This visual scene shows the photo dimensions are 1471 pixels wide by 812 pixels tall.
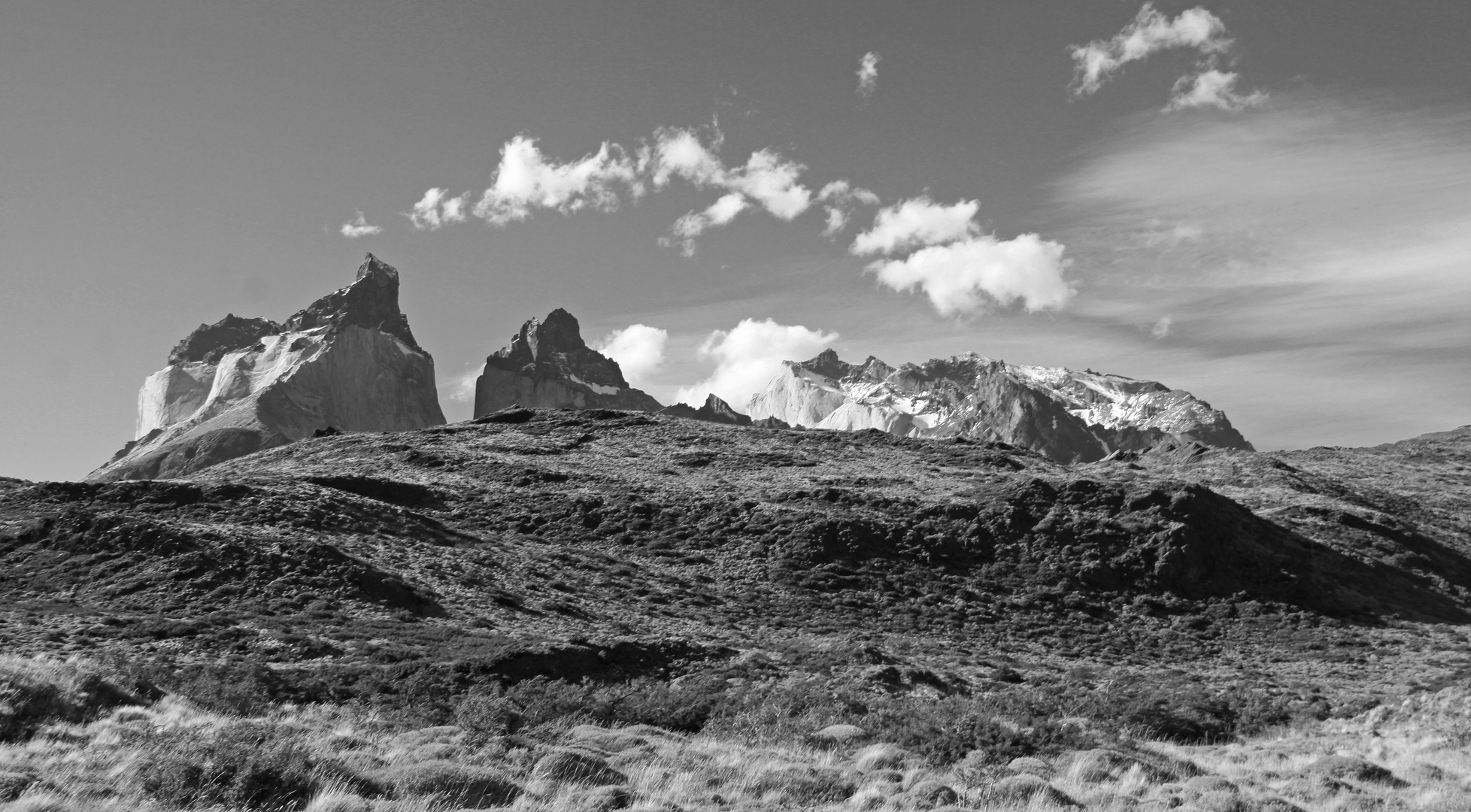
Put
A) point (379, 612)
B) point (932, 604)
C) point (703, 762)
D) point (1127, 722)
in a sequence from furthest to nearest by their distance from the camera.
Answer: point (932, 604)
point (379, 612)
point (1127, 722)
point (703, 762)

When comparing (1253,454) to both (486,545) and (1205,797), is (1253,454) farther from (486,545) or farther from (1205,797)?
(1205,797)

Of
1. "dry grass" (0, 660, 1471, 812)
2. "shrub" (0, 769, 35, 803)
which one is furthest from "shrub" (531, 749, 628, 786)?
"shrub" (0, 769, 35, 803)

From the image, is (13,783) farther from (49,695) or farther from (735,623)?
(735,623)

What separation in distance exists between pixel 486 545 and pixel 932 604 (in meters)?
25.7

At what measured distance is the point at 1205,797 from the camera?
18875 millimetres

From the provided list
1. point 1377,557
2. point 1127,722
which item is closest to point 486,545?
point 1127,722

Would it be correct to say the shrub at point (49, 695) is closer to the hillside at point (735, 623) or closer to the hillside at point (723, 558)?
the hillside at point (735, 623)

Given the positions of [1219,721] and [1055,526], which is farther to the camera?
[1055,526]

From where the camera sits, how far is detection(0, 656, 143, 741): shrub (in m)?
20.9

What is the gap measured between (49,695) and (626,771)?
1237cm

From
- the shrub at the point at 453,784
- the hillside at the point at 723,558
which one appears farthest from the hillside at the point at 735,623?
the hillside at the point at 723,558

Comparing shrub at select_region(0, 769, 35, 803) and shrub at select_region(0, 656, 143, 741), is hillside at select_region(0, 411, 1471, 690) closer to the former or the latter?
shrub at select_region(0, 656, 143, 741)

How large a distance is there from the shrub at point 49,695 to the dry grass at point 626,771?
7.9 inches

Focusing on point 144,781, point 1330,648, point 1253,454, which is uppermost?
point 1253,454
